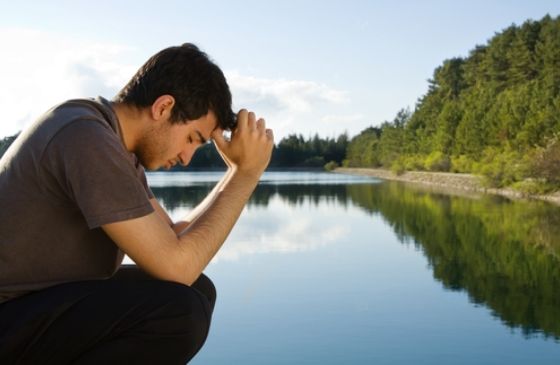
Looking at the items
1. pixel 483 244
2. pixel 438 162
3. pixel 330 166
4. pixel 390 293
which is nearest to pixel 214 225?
pixel 390 293

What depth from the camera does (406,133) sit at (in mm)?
41062

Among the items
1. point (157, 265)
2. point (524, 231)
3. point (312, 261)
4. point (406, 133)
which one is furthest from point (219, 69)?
point (406, 133)

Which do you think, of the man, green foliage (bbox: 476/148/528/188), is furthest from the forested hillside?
the man

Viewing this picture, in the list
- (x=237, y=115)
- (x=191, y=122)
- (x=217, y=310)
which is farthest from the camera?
(x=217, y=310)

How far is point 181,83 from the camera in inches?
47.1

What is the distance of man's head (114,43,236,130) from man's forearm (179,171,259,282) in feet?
0.55

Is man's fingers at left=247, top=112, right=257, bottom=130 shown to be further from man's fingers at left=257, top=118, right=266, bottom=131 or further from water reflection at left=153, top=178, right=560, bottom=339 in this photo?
water reflection at left=153, top=178, right=560, bottom=339

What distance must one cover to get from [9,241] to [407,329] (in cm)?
454

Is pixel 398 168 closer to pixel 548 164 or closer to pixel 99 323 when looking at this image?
pixel 548 164

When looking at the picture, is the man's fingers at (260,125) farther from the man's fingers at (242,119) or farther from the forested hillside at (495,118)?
the forested hillside at (495,118)

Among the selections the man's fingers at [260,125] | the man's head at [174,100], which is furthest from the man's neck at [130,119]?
the man's fingers at [260,125]

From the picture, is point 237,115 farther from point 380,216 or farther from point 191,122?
point 380,216

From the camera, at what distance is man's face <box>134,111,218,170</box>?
123cm

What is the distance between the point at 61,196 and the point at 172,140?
23 centimetres
